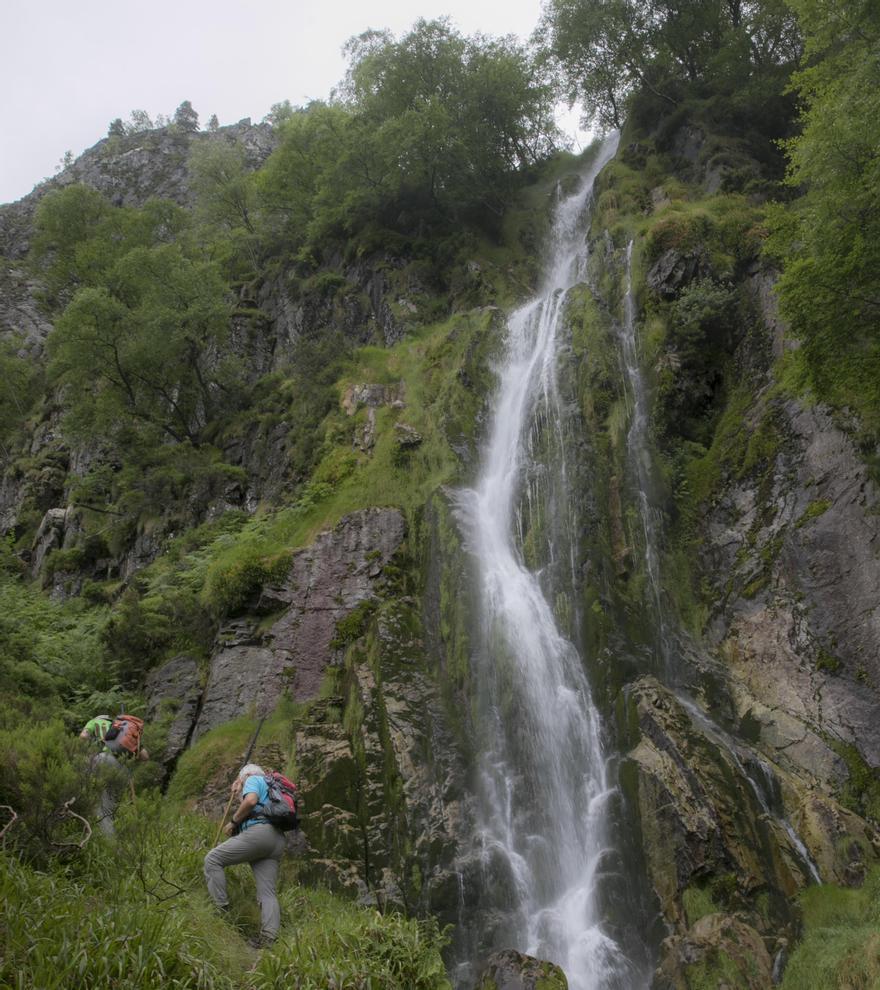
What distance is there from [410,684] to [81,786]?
6.01 meters

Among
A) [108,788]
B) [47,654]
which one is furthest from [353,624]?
[108,788]

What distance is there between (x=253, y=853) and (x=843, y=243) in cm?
967

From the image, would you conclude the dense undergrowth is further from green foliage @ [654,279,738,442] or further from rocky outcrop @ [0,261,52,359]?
rocky outcrop @ [0,261,52,359]

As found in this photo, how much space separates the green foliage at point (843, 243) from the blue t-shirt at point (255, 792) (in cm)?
867

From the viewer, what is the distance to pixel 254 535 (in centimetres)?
1491

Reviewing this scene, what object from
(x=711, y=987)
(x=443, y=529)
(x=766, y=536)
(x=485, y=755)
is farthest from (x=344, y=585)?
(x=711, y=987)

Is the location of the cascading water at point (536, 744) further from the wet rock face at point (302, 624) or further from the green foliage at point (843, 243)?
the green foliage at point (843, 243)

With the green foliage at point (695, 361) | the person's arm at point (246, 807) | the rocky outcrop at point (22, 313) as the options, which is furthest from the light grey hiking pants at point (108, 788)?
the rocky outcrop at point (22, 313)

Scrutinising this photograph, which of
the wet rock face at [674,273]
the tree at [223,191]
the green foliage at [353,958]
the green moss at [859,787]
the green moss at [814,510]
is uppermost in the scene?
the tree at [223,191]

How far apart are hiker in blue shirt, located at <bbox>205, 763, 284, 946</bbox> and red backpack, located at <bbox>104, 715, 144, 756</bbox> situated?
202 centimetres

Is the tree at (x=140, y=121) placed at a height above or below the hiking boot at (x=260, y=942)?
above

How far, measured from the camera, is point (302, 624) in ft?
40.7

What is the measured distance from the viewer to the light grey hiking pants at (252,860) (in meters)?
5.68

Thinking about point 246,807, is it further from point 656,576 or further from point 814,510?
point 814,510
